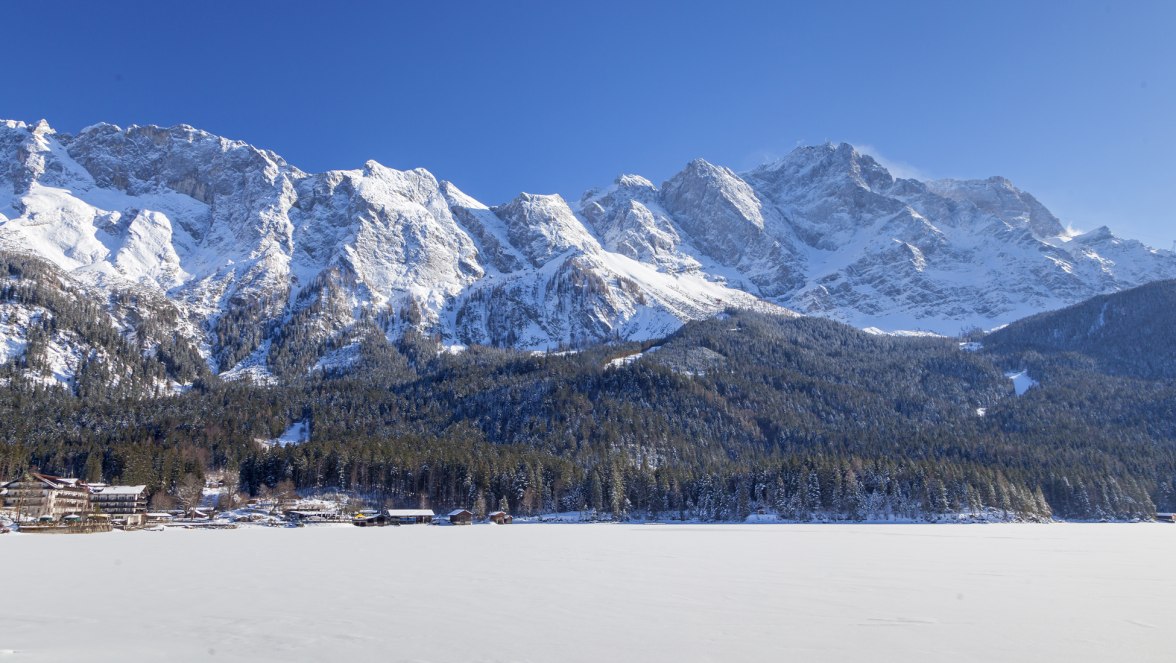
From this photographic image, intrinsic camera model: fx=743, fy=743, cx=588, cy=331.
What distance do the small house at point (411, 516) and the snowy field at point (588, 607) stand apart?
233 feet

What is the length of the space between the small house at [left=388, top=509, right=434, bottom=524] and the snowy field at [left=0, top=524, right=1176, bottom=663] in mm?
70941

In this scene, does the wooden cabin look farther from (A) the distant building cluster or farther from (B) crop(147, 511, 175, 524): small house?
(A) the distant building cluster

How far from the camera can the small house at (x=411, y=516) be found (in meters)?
123

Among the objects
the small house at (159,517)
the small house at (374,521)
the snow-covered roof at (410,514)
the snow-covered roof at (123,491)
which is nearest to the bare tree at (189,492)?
the small house at (159,517)

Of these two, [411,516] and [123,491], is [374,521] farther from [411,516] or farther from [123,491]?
[123,491]

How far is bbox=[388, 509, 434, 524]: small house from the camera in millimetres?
123450

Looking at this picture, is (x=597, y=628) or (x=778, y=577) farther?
(x=778, y=577)

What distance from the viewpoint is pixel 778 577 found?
38656 mm

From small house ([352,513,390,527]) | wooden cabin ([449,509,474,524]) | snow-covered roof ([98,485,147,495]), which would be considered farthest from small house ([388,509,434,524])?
snow-covered roof ([98,485,147,495])

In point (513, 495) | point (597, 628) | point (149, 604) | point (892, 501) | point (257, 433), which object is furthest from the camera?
point (257, 433)

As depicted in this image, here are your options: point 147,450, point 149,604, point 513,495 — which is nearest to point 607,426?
point 513,495

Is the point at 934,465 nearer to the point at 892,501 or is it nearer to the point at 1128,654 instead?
the point at 892,501

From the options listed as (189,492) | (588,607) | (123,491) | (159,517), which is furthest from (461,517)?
(588,607)

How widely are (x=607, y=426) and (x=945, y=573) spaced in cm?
14903
